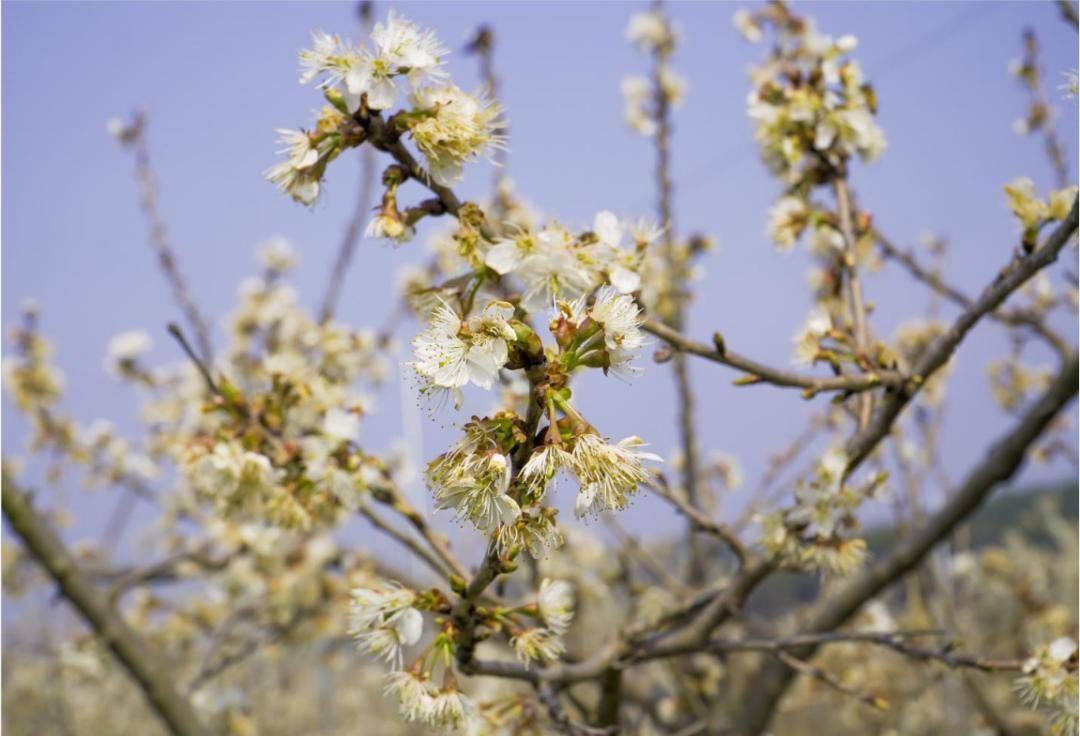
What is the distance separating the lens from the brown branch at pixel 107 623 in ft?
7.15

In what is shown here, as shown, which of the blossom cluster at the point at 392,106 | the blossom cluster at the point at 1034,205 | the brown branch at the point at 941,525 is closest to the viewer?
the blossom cluster at the point at 392,106

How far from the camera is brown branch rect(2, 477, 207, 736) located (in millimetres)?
2180

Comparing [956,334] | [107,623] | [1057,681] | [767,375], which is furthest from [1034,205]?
[107,623]

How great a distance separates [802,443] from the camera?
11.9 feet

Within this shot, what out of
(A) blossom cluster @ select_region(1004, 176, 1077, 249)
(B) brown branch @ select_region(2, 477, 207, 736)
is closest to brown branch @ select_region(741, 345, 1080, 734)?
(A) blossom cluster @ select_region(1004, 176, 1077, 249)

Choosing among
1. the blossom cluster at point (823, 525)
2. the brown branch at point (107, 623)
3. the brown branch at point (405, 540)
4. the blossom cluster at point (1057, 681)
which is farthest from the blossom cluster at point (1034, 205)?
the brown branch at point (107, 623)

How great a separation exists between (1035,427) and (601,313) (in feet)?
4.05

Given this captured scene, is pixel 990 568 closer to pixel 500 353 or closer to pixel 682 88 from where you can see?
pixel 682 88

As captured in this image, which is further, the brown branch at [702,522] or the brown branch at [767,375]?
the brown branch at [702,522]

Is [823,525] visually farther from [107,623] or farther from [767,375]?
[107,623]

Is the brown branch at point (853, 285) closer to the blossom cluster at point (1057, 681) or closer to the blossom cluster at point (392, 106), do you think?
the blossom cluster at point (1057, 681)

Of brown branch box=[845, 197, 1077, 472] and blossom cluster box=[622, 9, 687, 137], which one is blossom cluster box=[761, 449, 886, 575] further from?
blossom cluster box=[622, 9, 687, 137]

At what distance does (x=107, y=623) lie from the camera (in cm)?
221

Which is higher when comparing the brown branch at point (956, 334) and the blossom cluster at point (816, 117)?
the blossom cluster at point (816, 117)
